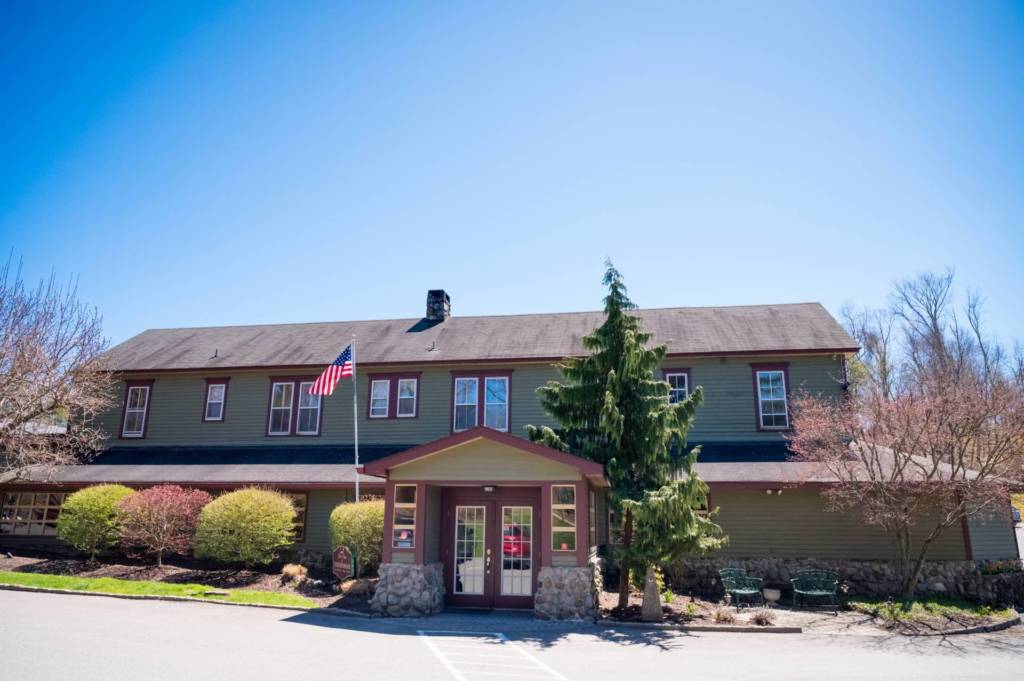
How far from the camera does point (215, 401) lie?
22.3 meters

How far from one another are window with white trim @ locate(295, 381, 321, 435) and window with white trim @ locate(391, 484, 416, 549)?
7619 mm

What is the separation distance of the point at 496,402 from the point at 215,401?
9725mm

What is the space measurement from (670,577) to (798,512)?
376cm

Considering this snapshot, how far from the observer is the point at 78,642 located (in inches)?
388

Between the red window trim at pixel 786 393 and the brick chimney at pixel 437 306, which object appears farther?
the brick chimney at pixel 437 306

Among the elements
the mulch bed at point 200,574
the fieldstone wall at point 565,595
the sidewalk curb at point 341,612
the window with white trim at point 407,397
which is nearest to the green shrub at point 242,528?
the mulch bed at point 200,574

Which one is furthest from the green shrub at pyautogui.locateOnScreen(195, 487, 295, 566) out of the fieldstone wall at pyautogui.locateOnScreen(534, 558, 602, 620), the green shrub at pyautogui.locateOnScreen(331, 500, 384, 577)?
the fieldstone wall at pyautogui.locateOnScreen(534, 558, 602, 620)

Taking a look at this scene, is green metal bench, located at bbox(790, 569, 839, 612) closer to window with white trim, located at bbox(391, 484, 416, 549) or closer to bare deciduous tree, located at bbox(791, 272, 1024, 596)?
bare deciduous tree, located at bbox(791, 272, 1024, 596)

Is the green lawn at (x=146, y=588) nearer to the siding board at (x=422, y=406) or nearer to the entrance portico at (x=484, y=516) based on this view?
the entrance portico at (x=484, y=516)

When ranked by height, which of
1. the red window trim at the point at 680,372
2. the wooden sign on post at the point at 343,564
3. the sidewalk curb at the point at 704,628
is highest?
the red window trim at the point at 680,372

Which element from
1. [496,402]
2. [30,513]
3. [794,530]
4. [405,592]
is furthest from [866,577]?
[30,513]

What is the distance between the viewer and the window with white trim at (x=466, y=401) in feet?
67.0

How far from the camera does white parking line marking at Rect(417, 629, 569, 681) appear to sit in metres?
9.11

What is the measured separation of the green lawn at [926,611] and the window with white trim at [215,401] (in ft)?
63.3
